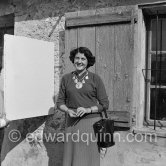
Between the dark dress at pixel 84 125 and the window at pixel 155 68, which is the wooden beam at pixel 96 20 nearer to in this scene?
the window at pixel 155 68

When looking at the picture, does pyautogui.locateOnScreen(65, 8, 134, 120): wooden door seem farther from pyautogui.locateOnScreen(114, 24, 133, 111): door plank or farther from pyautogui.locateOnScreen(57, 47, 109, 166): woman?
pyautogui.locateOnScreen(57, 47, 109, 166): woman

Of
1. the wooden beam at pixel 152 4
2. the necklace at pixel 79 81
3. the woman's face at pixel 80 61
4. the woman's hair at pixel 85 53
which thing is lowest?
the necklace at pixel 79 81

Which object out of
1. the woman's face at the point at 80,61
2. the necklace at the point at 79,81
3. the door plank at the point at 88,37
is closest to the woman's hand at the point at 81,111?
the necklace at the point at 79,81

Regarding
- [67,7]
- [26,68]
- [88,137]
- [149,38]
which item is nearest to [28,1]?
[67,7]

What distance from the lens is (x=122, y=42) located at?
3297 mm

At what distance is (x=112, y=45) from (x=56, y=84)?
972 millimetres

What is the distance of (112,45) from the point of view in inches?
132

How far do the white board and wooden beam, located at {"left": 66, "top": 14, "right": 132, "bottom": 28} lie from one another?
44cm

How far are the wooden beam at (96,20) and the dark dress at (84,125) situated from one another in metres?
0.70

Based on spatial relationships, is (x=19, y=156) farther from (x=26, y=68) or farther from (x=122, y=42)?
(x=122, y=42)

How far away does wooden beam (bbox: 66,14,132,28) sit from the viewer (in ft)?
10.8

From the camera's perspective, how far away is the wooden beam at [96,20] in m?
3.28

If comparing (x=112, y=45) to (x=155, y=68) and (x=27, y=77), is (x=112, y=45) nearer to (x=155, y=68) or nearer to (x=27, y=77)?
(x=155, y=68)

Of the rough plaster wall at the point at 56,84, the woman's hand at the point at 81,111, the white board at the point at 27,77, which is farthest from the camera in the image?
the rough plaster wall at the point at 56,84
